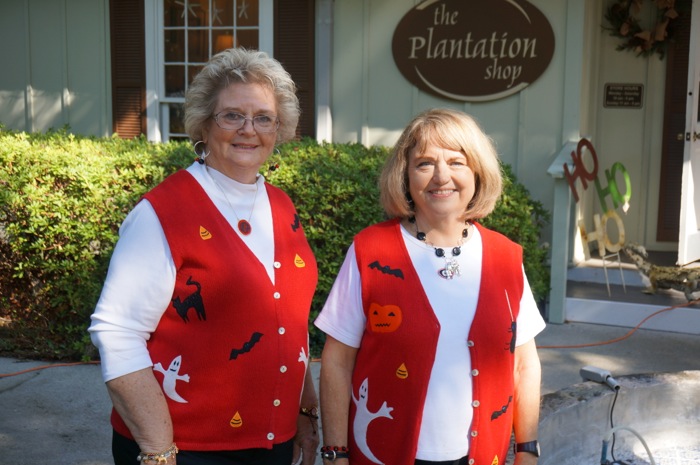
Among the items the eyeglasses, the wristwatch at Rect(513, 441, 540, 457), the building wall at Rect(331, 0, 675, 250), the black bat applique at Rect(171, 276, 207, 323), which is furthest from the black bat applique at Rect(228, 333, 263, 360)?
the building wall at Rect(331, 0, 675, 250)

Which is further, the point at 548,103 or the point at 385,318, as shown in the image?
the point at 548,103

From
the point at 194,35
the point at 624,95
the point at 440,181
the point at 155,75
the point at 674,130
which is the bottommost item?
the point at 440,181

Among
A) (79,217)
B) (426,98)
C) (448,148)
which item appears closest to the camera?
(448,148)

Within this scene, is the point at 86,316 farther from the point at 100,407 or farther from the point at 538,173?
the point at 538,173

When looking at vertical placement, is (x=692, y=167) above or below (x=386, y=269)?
above

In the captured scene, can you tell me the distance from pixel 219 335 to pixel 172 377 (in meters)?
0.15

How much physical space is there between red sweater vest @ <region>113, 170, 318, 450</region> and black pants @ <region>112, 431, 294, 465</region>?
3 centimetres

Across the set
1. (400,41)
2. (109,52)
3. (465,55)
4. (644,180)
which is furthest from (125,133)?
(644,180)

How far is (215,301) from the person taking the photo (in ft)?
6.89

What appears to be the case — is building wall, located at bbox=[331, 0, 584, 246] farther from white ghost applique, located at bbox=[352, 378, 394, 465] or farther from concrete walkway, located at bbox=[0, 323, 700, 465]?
white ghost applique, located at bbox=[352, 378, 394, 465]

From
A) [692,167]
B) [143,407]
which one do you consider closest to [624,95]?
[692,167]

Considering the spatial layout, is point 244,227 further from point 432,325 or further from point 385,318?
point 432,325

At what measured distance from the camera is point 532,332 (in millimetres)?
2350

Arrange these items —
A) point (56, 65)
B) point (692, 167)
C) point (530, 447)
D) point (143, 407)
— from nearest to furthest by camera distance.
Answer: point (143, 407)
point (530, 447)
point (692, 167)
point (56, 65)
